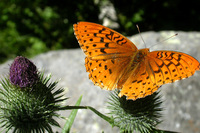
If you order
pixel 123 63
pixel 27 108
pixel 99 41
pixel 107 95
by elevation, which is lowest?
pixel 27 108

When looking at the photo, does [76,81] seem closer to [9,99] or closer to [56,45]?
[56,45]

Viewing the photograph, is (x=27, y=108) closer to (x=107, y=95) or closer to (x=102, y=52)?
(x=102, y=52)

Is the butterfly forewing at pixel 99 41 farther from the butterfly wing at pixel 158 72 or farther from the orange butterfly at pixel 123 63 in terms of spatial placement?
the butterfly wing at pixel 158 72

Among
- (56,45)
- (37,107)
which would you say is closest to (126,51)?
(37,107)

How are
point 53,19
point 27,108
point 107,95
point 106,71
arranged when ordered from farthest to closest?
point 53,19 < point 107,95 < point 106,71 < point 27,108

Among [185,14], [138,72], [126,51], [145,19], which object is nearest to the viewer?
[138,72]

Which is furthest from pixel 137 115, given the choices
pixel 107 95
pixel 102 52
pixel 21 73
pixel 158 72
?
pixel 107 95

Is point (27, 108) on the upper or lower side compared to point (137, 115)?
lower
